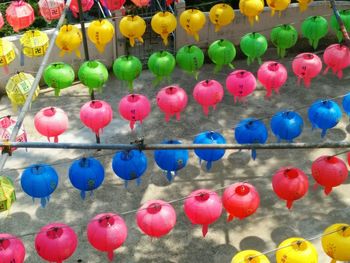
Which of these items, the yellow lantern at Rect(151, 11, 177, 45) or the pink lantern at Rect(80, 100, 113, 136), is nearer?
the pink lantern at Rect(80, 100, 113, 136)

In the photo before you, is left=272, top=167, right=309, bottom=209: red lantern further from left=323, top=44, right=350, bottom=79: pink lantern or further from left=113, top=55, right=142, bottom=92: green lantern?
left=113, top=55, right=142, bottom=92: green lantern

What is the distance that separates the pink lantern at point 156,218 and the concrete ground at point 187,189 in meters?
2.01

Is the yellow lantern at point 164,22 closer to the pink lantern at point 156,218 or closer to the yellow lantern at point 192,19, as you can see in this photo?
the yellow lantern at point 192,19

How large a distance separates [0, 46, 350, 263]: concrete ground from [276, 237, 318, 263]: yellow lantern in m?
2.55

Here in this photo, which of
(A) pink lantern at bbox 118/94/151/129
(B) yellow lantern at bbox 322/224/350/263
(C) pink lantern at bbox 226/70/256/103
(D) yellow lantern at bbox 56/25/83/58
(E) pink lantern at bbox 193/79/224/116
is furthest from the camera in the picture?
(D) yellow lantern at bbox 56/25/83/58

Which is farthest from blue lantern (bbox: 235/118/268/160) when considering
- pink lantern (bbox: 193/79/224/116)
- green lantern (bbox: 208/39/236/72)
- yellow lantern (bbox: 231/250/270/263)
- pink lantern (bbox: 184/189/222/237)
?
yellow lantern (bbox: 231/250/270/263)

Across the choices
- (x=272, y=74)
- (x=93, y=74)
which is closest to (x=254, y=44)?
(x=272, y=74)

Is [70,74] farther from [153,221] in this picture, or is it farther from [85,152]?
[153,221]

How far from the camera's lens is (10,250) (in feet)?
22.1

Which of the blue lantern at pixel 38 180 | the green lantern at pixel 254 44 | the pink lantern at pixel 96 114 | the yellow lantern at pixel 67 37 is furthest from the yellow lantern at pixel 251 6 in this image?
the blue lantern at pixel 38 180

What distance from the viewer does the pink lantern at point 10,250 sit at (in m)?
6.67

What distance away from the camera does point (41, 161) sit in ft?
37.2

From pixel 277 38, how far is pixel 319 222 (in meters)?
3.51

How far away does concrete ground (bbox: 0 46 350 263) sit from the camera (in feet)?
30.9
